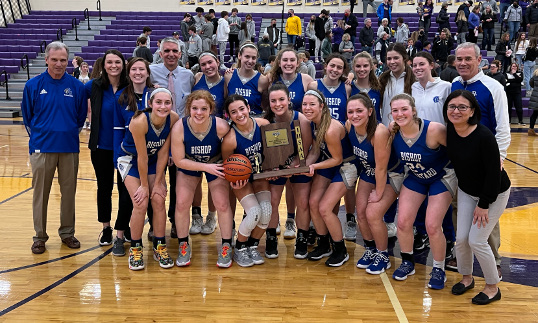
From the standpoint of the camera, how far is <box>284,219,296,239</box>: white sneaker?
5.43m

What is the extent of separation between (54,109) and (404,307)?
325 cm

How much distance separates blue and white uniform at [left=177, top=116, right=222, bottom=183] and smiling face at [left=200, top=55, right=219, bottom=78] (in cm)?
68

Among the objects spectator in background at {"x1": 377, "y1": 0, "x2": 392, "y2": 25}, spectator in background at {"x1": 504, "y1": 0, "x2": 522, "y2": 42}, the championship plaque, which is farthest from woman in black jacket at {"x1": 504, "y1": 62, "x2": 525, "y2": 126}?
the championship plaque

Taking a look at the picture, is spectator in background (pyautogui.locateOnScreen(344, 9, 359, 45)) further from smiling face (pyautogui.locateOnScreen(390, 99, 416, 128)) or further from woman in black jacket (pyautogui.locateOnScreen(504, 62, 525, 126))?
smiling face (pyautogui.locateOnScreen(390, 99, 416, 128))

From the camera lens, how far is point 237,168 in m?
4.43

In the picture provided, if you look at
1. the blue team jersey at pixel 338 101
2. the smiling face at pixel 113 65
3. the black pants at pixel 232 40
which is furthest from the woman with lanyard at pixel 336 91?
the black pants at pixel 232 40

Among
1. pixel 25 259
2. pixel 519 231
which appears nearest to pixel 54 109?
pixel 25 259

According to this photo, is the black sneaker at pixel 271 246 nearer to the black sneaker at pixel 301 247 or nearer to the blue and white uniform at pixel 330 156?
the black sneaker at pixel 301 247

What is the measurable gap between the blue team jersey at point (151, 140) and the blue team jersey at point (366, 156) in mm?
1481

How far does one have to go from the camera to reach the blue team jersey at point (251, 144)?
4582 mm

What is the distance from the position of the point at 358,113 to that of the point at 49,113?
2.60 m

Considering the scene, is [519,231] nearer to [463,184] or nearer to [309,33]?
[463,184]

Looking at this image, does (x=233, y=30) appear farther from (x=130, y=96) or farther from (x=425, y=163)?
(x=425, y=163)

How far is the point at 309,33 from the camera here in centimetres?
1639
